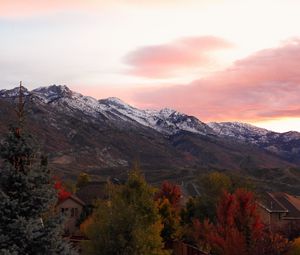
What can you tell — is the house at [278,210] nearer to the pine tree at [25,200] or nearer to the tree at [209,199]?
the tree at [209,199]

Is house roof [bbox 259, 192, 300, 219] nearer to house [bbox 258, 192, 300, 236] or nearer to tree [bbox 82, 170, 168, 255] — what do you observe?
house [bbox 258, 192, 300, 236]

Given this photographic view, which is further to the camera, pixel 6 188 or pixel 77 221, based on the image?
pixel 77 221

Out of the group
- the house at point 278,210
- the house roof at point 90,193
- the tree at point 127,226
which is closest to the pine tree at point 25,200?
the tree at point 127,226

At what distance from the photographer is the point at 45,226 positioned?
1528 cm

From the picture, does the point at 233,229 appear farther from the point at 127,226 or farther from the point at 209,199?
the point at 127,226

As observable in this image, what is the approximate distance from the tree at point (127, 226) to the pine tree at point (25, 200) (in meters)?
15.0

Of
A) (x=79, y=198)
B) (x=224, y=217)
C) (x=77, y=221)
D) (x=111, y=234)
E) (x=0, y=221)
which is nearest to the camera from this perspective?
(x=0, y=221)

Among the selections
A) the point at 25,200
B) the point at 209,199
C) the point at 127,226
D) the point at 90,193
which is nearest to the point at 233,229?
the point at 209,199

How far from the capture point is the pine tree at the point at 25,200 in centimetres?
1470

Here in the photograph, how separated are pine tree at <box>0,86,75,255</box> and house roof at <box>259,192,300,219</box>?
58.3 meters

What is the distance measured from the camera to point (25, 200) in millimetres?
15078

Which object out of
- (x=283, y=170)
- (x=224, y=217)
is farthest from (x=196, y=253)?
(x=283, y=170)

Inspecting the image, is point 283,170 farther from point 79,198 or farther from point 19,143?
point 19,143

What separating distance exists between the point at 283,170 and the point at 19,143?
189785mm
